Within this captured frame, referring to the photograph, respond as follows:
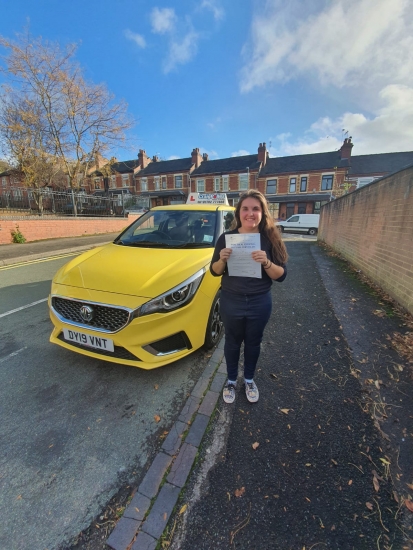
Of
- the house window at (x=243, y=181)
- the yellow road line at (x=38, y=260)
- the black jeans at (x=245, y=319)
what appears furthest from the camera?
the house window at (x=243, y=181)

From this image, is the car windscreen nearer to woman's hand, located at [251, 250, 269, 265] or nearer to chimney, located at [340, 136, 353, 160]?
woman's hand, located at [251, 250, 269, 265]

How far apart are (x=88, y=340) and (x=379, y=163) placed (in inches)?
1578

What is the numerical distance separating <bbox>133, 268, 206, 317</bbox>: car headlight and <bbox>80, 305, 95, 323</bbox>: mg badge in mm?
470

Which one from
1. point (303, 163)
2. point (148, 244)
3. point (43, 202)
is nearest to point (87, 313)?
point (148, 244)

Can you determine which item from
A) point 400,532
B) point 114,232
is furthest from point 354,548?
point 114,232

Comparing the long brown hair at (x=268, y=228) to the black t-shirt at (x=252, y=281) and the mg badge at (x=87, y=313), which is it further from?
the mg badge at (x=87, y=313)

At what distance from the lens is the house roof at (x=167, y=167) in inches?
1650

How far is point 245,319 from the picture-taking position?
2160mm

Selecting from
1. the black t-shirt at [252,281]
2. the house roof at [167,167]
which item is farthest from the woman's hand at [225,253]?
the house roof at [167,167]

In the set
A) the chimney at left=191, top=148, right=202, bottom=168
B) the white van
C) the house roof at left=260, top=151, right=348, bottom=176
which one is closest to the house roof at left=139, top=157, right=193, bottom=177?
the chimney at left=191, top=148, right=202, bottom=168

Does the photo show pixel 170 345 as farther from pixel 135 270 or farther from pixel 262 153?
pixel 262 153

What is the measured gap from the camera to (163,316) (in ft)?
7.66

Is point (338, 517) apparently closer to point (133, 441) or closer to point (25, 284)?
point (133, 441)

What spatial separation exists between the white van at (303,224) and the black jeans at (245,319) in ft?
73.8
